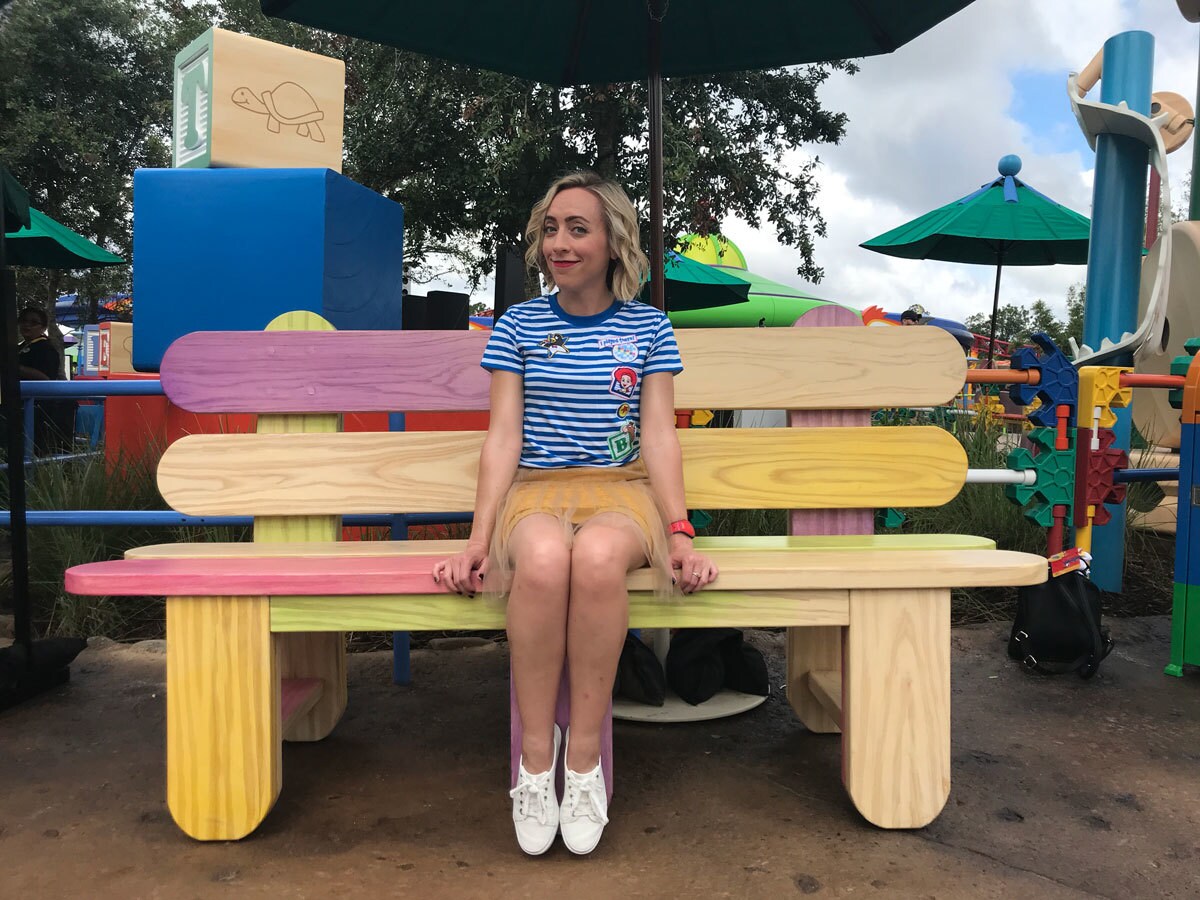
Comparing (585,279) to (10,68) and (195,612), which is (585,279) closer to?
(195,612)

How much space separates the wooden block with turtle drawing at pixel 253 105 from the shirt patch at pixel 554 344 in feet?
6.30

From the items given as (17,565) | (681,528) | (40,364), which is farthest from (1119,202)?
(40,364)

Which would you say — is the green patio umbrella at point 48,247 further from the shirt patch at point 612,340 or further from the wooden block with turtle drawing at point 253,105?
the shirt patch at point 612,340

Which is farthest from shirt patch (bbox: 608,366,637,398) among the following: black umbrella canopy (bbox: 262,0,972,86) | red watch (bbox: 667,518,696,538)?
black umbrella canopy (bbox: 262,0,972,86)

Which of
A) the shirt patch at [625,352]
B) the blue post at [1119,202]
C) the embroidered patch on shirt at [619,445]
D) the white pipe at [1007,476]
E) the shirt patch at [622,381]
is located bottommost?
the white pipe at [1007,476]

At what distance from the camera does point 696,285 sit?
38.1ft

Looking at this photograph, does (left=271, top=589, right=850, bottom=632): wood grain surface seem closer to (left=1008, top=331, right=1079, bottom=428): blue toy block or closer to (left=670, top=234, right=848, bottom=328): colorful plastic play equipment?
(left=1008, top=331, right=1079, bottom=428): blue toy block

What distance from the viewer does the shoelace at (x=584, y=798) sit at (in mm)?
2080

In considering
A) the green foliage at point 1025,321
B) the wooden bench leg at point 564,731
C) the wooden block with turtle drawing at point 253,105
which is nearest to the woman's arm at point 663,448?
the wooden bench leg at point 564,731

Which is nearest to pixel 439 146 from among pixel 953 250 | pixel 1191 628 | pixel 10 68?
pixel 953 250

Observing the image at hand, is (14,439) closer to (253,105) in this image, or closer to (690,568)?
(253,105)

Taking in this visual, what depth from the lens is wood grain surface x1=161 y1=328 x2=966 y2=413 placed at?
2.80m

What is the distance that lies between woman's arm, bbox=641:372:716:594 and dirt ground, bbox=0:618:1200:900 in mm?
686

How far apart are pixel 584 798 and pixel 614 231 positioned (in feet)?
4.57
